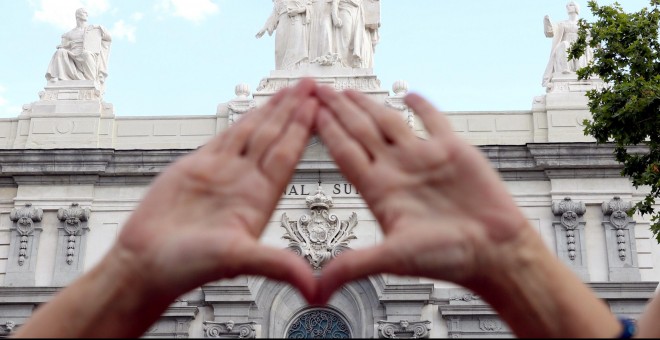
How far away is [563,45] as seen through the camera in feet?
70.9

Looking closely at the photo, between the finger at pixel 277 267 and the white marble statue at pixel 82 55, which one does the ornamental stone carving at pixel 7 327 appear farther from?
the finger at pixel 277 267

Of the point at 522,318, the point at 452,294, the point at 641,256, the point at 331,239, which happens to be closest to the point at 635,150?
the point at 641,256

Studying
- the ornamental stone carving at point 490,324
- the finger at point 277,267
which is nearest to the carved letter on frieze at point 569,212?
the ornamental stone carving at point 490,324

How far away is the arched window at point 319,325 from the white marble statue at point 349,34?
5.62 metres

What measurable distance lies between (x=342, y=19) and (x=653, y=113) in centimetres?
884

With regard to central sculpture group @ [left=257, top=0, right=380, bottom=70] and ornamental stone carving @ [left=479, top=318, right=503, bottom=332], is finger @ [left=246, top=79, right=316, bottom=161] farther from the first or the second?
central sculpture group @ [left=257, top=0, right=380, bottom=70]

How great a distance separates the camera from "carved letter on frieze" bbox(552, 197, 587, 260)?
19594 mm

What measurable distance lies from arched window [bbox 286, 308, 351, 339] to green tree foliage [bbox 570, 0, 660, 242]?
662 centimetres

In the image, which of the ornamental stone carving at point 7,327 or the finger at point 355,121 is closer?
the finger at point 355,121

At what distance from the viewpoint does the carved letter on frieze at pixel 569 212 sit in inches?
771

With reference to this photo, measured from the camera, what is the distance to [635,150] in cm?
1989

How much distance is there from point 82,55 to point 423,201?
17981mm

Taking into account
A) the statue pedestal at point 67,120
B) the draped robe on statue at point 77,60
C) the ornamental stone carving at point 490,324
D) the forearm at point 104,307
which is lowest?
the forearm at point 104,307

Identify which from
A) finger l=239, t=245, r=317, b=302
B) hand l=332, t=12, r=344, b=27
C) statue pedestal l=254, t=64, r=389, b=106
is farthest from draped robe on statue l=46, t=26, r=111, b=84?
finger l=239, t=245, r=317, b=302
